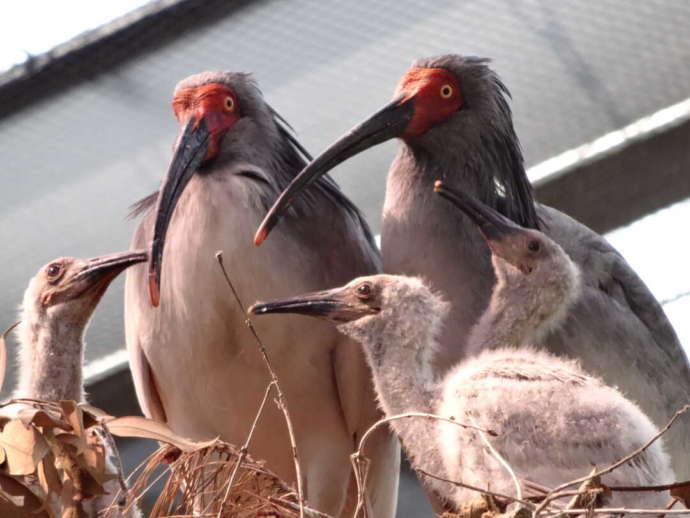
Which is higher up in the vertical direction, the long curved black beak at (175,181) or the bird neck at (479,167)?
the long curved black beak at (175,181)

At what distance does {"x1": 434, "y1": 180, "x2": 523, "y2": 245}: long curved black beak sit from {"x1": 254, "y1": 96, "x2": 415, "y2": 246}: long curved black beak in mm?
370

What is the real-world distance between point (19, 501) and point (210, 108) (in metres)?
1.63

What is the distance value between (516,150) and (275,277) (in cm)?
90

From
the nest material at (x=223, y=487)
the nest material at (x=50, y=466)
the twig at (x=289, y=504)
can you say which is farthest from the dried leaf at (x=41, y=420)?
the twig at (x=289, y=504)

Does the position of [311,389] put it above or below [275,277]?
below

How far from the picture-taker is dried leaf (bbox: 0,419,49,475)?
10.9 feet

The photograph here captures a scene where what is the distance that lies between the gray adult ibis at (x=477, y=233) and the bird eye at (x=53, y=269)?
68 centimetres

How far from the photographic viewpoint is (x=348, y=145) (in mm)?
4566

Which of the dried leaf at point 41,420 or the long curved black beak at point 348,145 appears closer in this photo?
the dried leaf at point 41,420

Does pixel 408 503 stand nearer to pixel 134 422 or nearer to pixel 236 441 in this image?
pixel 236 441

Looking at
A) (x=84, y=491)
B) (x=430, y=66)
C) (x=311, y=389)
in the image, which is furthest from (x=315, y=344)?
(x=84, y=491)

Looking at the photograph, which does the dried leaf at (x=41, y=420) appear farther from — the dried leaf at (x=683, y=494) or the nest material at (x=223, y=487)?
the dried leaf at (x=683, y=494)

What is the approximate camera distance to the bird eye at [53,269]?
14.1ft

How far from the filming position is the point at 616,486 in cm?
344
